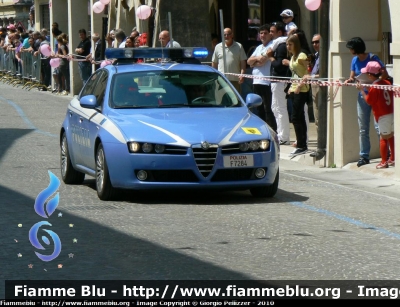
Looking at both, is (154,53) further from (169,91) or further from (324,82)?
(324,82)

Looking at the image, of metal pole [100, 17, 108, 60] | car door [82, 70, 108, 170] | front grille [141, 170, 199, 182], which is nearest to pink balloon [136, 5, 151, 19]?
metal pole [100, 17, 108, 60]

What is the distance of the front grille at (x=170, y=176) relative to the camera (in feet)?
40.6

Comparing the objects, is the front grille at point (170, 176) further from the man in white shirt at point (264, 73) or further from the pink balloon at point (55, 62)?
the pink balloon at point (55, 62)

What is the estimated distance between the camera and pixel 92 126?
522 inches

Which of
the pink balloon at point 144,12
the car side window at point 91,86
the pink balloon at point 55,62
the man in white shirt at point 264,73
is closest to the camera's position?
the car side window at point 91,86

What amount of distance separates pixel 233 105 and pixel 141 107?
3.44ft

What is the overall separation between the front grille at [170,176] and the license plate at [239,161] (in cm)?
36

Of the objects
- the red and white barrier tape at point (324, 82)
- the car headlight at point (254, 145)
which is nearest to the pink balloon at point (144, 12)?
the red and white barrier tape at point (324, 82)

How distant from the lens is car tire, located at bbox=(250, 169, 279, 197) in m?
12.9

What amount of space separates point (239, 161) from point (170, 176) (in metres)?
0.72

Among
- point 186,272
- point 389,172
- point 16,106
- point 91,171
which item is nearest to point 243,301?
point 186,272

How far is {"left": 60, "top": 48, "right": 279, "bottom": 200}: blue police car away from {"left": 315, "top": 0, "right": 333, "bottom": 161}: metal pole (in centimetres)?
413

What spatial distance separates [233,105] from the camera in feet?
44.7

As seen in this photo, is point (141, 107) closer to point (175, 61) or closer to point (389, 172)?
point (175, 61)
